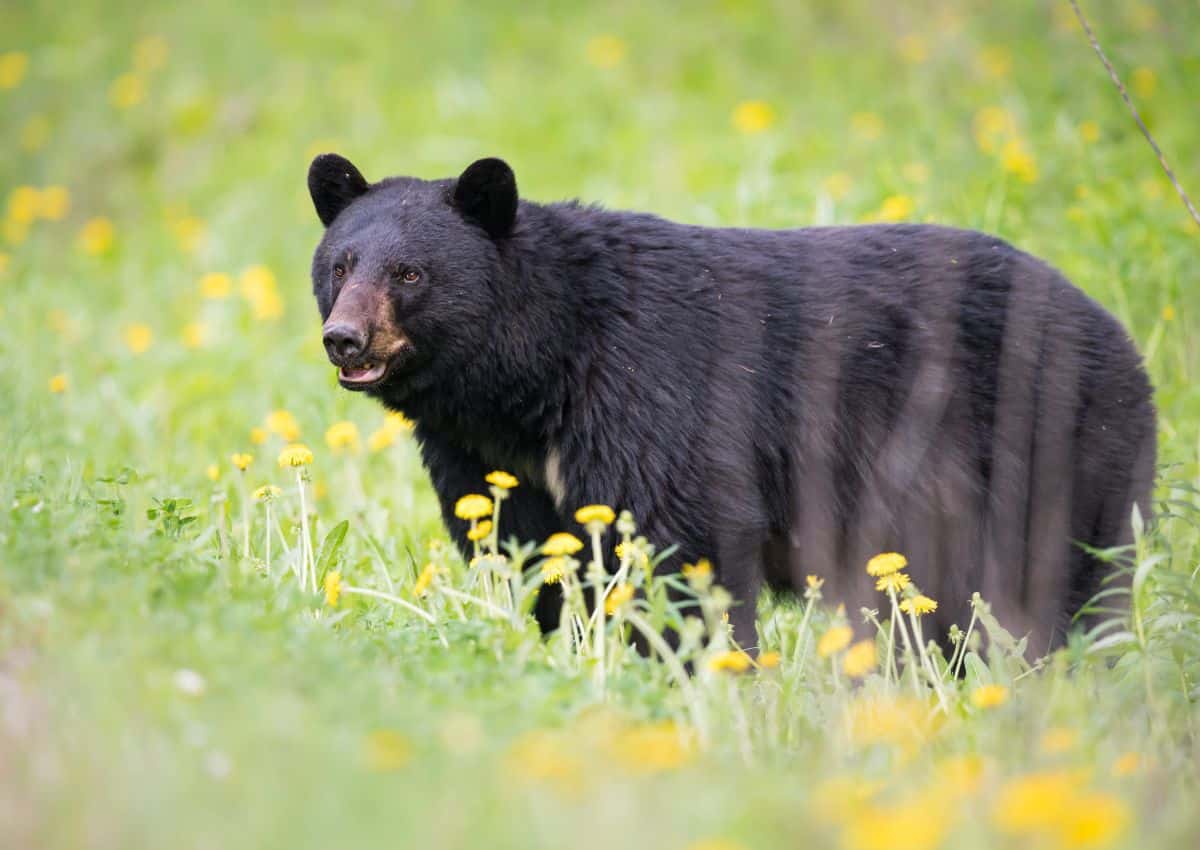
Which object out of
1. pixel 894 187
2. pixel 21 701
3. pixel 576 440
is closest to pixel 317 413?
pixel 576 440

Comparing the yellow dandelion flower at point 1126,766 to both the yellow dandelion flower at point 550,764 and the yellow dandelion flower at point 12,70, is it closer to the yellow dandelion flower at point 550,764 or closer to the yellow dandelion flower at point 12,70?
the yellow dandelion flower at point 550,764

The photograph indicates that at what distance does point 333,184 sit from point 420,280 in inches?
22.0

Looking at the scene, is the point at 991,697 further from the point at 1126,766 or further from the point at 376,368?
the point at 376,368

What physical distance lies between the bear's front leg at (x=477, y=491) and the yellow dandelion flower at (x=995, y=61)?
6330 millimetres

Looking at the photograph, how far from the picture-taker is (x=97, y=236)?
9.29 metres

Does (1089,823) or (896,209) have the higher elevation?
(896,209)

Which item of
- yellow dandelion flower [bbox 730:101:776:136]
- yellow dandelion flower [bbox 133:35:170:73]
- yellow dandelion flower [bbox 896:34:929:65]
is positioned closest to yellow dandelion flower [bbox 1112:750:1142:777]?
yellow dandelion flower [bbox 730:101:776:136]

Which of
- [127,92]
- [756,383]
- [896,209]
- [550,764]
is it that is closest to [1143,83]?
[896,209]

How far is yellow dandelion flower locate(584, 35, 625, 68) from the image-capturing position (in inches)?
404

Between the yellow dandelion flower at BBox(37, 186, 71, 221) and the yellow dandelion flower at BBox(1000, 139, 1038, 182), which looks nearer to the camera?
the yellow dandelion flower at BBox(1000, 139, 1038, 182)

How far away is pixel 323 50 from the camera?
12.0 metres

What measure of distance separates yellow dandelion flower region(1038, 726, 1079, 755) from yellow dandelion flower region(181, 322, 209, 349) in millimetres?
5737

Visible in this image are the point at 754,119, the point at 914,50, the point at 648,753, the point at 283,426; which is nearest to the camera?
the point at 648,753

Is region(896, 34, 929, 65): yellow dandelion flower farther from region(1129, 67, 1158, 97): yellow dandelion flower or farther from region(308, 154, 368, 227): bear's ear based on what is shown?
region(308, 154, 368, 227): bear's ear
